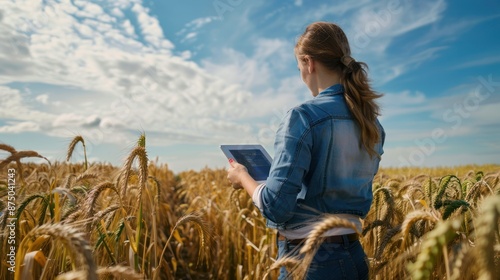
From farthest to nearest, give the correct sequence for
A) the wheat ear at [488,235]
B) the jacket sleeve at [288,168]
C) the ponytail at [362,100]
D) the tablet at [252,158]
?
the tablet at [252,158] < the ponytail at [362,100] < the jacket sleeve at [288,168] < the wheat ear at [488,235]

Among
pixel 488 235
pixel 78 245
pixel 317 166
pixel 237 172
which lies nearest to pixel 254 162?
pixel 237 172

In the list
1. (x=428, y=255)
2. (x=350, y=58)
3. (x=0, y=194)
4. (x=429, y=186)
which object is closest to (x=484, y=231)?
(x=428, y=255)

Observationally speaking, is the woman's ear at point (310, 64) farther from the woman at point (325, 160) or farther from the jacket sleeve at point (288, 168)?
the jacket sleeve at point (288, 168)

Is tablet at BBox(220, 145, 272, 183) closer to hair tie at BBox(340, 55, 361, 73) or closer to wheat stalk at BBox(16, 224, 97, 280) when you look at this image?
hair tie at BBox(340, 55, 361, 73)

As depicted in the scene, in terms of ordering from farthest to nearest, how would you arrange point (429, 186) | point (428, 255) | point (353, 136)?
point (429, 186) → point (353, 136) → point (428, 255)

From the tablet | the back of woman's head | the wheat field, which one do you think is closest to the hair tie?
the back of woman's head

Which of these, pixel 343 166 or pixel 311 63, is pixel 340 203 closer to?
pixel 343 166

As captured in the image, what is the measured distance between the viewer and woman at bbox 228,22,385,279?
1828 millimetres

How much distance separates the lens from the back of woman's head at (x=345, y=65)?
2.00 metres

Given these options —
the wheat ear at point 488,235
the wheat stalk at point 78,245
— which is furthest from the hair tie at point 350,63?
the wheat stalk at point 78,245

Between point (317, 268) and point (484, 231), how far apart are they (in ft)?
3.65

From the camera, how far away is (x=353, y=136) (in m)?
1.98

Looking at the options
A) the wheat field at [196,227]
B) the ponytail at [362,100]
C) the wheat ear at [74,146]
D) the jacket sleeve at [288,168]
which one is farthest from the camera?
the wheat ear at [74,146]

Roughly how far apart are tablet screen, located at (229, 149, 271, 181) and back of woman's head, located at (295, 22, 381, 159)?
0.57 metres
